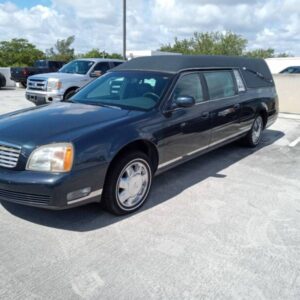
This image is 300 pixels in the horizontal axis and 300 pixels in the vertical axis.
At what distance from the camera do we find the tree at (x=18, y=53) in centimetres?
4459

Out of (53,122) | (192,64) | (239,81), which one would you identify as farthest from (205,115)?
(53,122)

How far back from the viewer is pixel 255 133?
6996 millimetres

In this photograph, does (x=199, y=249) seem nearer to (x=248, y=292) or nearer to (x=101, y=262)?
(x=248, y=292)

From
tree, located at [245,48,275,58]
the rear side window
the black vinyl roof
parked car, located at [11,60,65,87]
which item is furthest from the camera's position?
tree, located at [245,48,275,58]

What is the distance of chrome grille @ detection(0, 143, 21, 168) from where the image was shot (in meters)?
3.26

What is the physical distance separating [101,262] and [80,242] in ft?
1.30

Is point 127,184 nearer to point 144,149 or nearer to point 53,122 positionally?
point 144,149

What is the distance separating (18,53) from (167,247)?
48722mm

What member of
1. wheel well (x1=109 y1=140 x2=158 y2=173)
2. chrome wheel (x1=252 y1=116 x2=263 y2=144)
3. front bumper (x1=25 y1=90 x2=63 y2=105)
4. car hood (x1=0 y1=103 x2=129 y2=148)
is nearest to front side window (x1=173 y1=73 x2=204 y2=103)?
wheel well (x1=109 y1=140 x2=158 y2=173)

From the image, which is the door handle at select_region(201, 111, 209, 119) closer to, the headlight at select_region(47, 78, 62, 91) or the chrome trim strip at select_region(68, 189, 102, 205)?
the chrome trim strip at select_region(68, 189, 102, 205)

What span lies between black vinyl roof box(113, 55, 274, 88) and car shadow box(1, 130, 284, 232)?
143 cm

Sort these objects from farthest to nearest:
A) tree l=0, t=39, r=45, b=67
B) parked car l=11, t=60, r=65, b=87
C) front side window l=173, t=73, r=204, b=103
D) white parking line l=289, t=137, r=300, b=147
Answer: tree l=0, t=39, r=45, b=67
parked car l=11, t=60, r=65, b=87
white parking line l=289, t=137, r=300, b=147
front side window l=173, t=73, r=204, b=103

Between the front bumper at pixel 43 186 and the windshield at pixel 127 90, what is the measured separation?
133 centimetres

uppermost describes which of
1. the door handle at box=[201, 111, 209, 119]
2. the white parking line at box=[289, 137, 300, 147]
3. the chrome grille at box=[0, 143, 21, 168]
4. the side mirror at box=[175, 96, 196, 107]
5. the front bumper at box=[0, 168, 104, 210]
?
the side mirror at box=[175, 96, 196, 107]
